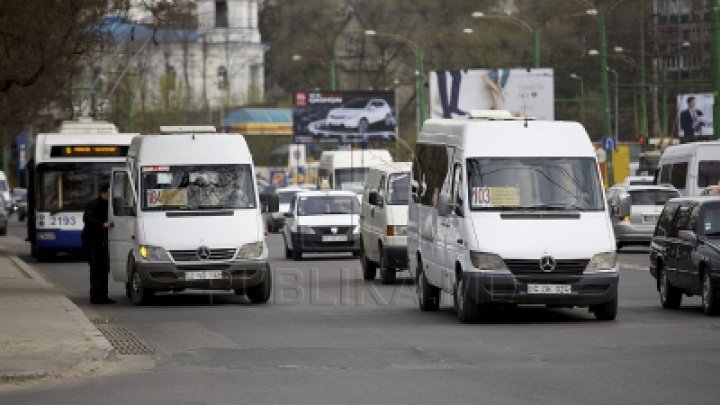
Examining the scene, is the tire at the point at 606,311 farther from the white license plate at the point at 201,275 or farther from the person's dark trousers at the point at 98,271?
the person's dark trousers at the point at 98,271

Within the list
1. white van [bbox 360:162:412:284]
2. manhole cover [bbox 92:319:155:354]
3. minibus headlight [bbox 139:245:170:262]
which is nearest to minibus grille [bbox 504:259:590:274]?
manhole cover [bbox 92:319:155:354]

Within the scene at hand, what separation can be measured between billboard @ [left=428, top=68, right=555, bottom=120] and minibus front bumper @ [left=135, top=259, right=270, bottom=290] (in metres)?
48.4

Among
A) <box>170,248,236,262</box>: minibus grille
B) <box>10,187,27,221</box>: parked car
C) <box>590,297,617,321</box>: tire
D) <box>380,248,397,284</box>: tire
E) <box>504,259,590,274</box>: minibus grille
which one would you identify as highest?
<box>504,259,590,274</box>: minibus grille

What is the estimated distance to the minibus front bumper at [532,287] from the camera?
68.0 ft

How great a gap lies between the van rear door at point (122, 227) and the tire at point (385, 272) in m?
4.84

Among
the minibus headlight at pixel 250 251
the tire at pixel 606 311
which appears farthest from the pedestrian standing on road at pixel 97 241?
the tire at pixel 606 311

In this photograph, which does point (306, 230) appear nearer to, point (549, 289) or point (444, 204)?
point (444, 204)

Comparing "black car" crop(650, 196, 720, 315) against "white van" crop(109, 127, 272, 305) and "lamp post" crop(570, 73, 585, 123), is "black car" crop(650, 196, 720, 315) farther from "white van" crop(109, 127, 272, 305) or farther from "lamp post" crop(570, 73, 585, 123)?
"lamp post" crop(570, 73, 585, 123)

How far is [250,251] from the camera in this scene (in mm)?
25531

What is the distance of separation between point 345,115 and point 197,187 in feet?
215

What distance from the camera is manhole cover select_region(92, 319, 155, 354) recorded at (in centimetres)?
1856

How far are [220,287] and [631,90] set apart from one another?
71.4 metres

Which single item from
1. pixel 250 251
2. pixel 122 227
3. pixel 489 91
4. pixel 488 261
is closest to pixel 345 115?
pixel 489 91

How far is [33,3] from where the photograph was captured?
3036 cm
